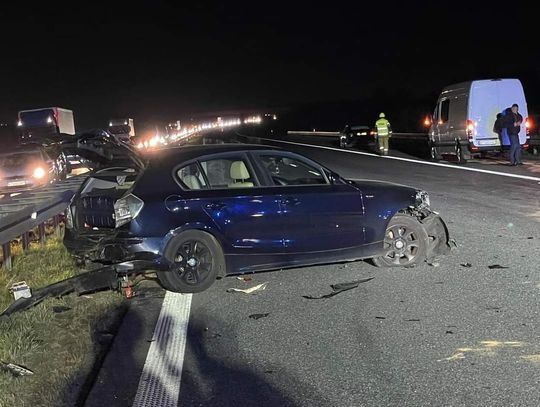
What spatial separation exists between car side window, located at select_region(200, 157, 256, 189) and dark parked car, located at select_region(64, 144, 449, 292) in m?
0.01

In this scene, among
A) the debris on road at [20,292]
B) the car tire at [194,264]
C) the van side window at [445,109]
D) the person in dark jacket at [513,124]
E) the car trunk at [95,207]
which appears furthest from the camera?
the van side window at [445,109]

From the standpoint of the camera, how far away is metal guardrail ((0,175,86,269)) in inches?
298

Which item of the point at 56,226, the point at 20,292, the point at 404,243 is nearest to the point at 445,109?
the point at 56,226

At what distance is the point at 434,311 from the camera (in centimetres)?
552

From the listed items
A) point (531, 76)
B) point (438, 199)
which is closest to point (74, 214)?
point (438, 199)

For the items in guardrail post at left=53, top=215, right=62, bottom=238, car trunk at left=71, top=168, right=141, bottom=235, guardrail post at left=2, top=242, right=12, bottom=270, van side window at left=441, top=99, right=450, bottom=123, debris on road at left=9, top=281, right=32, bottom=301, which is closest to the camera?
debris on road at left=9, top=281, right=32, bottom=301

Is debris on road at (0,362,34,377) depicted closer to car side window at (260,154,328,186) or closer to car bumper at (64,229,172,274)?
car bumper at (64,229,172,274)

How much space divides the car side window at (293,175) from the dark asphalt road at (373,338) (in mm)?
1064

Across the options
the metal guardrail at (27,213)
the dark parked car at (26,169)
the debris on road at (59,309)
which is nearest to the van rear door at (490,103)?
the metal guardrail at (27,213)

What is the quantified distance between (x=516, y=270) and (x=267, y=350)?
11.1 ft

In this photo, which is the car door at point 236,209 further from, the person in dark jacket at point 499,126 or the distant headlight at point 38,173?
the person in dark jacket at point 499,126

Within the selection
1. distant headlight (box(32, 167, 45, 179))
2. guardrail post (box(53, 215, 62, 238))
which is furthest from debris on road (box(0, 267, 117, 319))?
distant headlight (box(32, 167, 45, 179))

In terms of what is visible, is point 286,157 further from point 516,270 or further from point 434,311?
point 516,270

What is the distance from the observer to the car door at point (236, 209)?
633 centimetres
